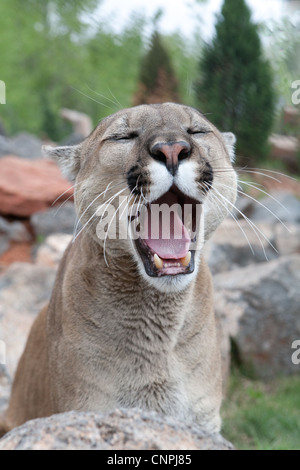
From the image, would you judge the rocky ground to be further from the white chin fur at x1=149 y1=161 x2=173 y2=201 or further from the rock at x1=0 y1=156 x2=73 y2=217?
the white chin fur at x1=149 y1=161 x2=173 y2=201

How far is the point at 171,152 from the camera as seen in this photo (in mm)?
2754

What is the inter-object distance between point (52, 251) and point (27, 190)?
2.90 m

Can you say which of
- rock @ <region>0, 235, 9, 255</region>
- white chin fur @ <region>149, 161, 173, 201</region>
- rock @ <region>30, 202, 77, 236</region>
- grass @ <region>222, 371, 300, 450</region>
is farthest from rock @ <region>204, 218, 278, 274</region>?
white chin fur @ <region>149, 161, 173, 201</region>

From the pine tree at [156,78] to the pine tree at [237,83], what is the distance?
269cm

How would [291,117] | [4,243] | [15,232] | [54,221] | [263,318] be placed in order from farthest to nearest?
[15,232] < [4,243] < [54,221] < [291,117] < [263,318]

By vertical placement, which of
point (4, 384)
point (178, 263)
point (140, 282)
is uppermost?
point (178, 263)

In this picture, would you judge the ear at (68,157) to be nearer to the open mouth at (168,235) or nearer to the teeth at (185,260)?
the open mouth at (168,235)

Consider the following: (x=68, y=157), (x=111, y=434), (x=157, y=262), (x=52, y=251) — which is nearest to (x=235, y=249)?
(x=52, y=251)

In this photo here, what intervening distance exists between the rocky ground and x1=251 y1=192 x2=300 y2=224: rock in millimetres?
22

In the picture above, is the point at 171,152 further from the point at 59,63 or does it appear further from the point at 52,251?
the point at 59,63

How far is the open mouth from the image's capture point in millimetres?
3020

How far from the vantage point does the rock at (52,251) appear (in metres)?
8.47

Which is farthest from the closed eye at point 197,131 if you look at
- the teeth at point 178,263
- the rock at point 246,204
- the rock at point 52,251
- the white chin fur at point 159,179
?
the rock at point 246,204
